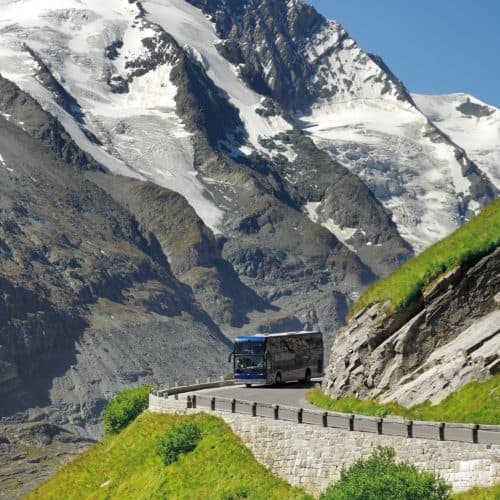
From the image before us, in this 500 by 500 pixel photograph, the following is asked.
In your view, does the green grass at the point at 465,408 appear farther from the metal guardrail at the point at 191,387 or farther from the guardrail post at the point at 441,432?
the metal guardrail at the point at 191,387

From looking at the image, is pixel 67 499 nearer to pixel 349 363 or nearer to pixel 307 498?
pixel 349 363

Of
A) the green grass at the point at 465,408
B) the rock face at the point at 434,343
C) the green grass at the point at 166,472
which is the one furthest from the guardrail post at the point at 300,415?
the rock face at the point at 434,343

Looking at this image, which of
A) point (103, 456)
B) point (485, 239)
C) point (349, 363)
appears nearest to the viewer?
point (485, 239)

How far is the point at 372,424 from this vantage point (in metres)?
41.9

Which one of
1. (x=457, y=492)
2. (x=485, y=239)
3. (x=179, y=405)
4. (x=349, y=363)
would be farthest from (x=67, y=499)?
(x=457, y=492)

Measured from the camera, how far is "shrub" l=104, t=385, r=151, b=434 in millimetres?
85500

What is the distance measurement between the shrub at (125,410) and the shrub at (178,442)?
3200cm

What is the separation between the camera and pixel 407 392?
47.8 m

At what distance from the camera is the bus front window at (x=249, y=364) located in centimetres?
7600

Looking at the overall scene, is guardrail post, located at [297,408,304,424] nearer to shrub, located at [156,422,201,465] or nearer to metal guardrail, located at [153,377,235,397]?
shrub, located at [156,422,201,465]

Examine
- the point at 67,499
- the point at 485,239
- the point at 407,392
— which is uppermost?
the point at 485,239

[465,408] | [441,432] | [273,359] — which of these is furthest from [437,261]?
[273,359]

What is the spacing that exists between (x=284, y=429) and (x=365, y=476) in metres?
10.1

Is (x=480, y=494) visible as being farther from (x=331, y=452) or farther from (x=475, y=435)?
(x=331, y=452)
